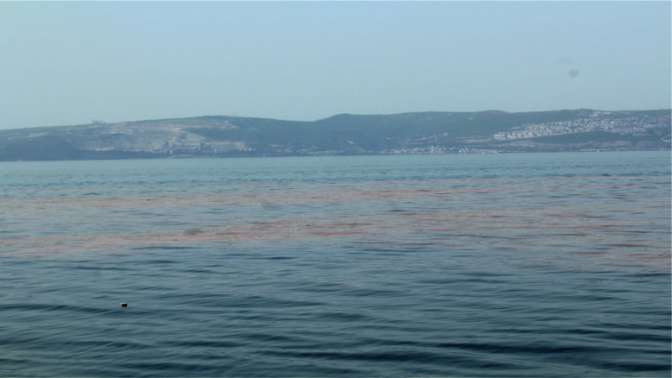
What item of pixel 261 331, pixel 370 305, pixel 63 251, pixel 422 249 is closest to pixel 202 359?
pixel 261 331

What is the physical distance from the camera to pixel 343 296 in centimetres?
2114

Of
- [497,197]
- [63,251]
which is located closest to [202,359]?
[63,251]

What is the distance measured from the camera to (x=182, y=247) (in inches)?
1276

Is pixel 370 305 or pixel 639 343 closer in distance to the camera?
pixel 639 343

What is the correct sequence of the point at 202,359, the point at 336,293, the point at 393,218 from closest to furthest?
the point at 202,359
the point at 336,293
the point at 393,218

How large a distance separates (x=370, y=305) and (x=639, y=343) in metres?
5.97

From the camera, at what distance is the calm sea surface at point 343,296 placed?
1538 cm

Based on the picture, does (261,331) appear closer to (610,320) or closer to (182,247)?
(610,320)

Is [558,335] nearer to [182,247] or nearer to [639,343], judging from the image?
[639,343]

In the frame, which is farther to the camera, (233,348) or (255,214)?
(255,214)

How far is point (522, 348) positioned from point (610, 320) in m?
2.97

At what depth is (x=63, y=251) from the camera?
32.0m

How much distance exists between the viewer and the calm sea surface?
50.4 ft

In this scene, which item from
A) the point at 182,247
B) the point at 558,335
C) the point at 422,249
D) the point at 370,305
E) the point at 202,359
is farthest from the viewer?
the point at 182,247
